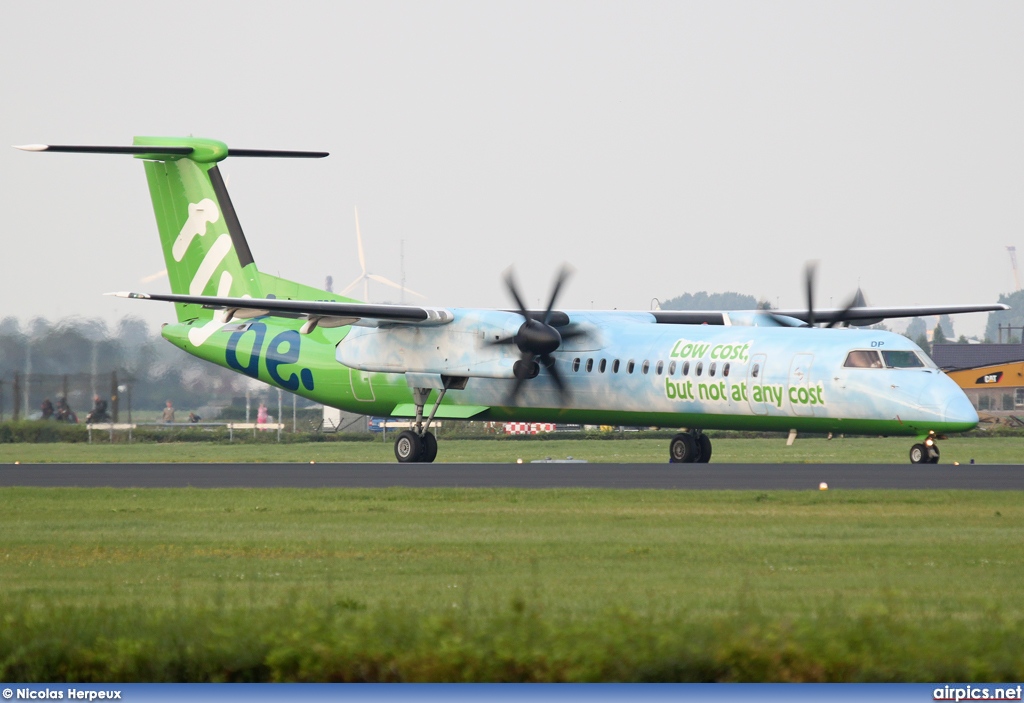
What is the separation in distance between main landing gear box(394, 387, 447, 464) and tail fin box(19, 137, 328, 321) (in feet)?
19.0

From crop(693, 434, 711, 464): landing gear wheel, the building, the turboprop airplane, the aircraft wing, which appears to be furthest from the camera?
the building

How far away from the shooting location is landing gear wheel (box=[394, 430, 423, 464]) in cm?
3431

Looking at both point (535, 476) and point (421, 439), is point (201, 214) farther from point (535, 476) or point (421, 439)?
point (535, 476)

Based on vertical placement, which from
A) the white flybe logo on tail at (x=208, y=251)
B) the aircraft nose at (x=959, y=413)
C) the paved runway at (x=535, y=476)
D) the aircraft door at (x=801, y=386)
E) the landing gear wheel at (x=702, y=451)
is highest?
the white flybe logo on tail at (x=208, y=251)

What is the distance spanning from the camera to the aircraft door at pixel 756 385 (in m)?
29.6

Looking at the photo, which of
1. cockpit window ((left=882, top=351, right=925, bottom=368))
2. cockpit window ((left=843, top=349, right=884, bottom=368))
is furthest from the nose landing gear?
cockpit window ((left=882, top=351, right=925, bottom=368))

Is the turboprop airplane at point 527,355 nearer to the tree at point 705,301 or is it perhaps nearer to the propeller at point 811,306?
the propeller at point 811,306

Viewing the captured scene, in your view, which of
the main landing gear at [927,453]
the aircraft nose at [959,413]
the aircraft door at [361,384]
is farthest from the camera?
the aircraft door at [361,384]

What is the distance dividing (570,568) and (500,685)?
212 inches

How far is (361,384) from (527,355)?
5.30m

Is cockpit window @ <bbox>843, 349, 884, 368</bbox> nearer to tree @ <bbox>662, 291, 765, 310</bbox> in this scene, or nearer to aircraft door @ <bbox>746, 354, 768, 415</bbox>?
aircraft door @ <bbox>746, 354, 768, 415</bbox>

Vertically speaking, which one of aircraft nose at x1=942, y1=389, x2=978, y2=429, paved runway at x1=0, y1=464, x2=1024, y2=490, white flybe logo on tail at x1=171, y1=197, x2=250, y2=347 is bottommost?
paved runway at x1=0, y1=464, x2=1024, y2=490

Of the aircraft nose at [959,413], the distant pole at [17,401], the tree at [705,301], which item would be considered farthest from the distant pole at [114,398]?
the tree at [705,301]

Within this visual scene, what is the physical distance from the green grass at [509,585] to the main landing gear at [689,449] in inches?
447
